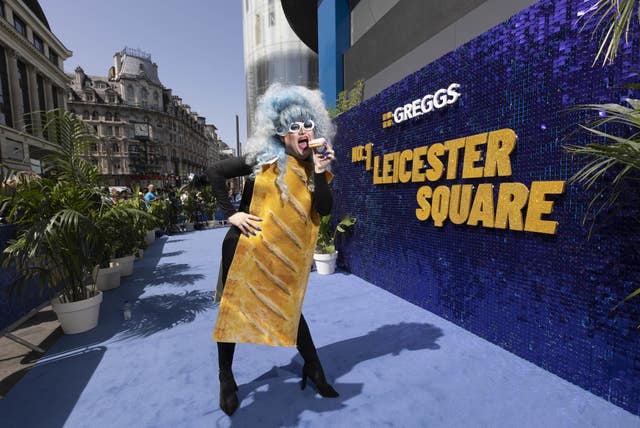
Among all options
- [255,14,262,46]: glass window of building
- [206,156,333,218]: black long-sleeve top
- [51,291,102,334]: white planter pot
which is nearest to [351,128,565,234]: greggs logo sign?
[206,156,333,218]: black long-sleeve top

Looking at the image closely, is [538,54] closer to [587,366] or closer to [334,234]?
[587,366]

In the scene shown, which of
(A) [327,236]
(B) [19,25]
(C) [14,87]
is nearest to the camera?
(A) [327,236]

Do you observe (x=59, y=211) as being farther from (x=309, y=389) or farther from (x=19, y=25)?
(x=19, y=25)

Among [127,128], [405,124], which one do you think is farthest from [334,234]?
[127,128]

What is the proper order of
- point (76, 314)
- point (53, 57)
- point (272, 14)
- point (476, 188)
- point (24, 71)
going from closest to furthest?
point (476, 188), point (76, 314), point (272, 14), point (24, 71), point (53, 57)

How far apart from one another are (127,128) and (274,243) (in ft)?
188

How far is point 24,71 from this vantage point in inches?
968

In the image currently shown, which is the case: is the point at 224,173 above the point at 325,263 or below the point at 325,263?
above

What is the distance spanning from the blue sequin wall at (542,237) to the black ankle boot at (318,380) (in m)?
1.61

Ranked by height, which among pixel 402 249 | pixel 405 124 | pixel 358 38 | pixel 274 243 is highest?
pixel 358 38

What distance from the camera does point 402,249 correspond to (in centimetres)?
375

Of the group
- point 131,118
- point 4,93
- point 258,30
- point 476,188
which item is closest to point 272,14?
point 258,30

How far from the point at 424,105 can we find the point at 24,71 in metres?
34.9

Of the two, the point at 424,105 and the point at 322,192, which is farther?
the point at 424,105
